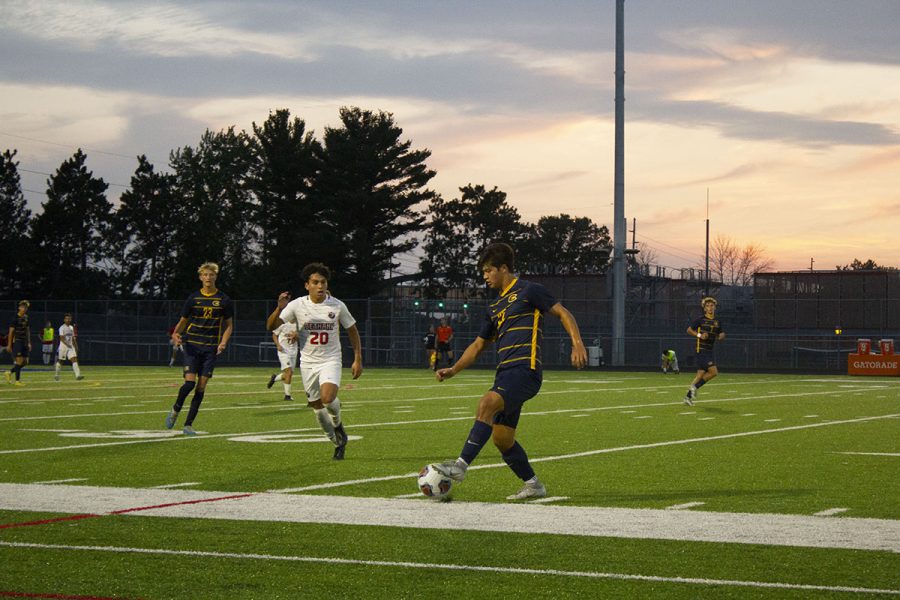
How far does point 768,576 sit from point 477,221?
93260 mm

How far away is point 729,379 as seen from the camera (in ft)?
128

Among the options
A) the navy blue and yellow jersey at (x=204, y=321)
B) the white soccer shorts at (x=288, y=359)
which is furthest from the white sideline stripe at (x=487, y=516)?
the white soccer shorts at (x=288, y=359)

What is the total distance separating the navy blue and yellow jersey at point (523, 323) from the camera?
9.52m

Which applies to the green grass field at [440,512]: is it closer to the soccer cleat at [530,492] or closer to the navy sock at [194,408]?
the soccer cleat at [530,492]

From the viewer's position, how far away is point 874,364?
1740 inches

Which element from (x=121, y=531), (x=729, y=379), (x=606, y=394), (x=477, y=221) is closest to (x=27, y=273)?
(x=477, y=221)

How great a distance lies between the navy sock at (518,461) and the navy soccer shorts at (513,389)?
0.23m

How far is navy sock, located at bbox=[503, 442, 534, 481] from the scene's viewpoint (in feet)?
31.7

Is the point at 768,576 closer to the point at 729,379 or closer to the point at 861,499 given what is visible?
the point at 861,499

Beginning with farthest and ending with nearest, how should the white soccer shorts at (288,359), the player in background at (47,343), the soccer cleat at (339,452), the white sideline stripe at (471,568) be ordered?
the player in background at (47,343), the white soccer shorts at (288,359), the soccer cleat at (339,452), the white sideline stripe at (471,568)

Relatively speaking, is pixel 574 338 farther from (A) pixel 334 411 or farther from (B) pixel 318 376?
(B) pixel 318 376

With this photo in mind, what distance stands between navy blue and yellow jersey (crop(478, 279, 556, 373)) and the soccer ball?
3.02 feet

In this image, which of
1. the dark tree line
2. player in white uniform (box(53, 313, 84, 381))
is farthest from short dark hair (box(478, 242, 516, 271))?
the dark tree line

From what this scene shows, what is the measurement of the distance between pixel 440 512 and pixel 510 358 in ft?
4.29
